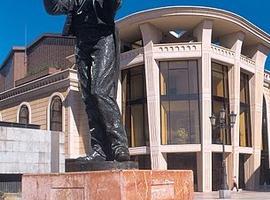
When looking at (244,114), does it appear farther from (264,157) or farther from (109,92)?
(109,92)

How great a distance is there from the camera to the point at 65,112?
1901 inches

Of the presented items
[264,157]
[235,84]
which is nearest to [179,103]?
[235,84]

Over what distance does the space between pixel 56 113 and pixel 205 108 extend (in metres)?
14.9

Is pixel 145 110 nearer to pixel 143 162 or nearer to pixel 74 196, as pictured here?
pixel 143 162

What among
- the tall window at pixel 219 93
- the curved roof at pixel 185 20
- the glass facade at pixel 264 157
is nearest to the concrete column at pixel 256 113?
the curved roof at pixel 185 20

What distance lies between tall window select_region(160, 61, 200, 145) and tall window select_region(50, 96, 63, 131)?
34.7ft

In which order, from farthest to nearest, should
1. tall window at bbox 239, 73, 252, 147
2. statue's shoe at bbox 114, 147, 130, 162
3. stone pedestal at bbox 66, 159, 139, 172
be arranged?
1. tall window at bbox 239, 73, 252, 147
2. statue's shoe at bbox 114, 147, 130, 162
3. stone pedestal at bbox 66, 159, 139, 172

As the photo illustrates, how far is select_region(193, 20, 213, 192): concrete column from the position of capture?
4266 centimetres

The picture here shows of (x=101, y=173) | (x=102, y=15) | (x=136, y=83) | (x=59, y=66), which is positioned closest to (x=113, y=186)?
(x=101, y=173)

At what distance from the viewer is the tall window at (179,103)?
4388 cm

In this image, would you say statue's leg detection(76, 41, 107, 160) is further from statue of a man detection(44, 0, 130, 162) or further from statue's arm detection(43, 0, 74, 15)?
statue's arm detection(43, 0, 74, 15)

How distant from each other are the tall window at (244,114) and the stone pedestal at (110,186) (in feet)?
143

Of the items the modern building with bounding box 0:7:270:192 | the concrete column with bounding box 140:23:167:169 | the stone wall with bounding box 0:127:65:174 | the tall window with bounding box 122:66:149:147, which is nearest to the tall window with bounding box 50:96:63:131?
the modern building with bounding box 0:7:270:192

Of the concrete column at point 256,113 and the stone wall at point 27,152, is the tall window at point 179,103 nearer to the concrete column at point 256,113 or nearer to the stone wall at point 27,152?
the concrete column at point 256,113
